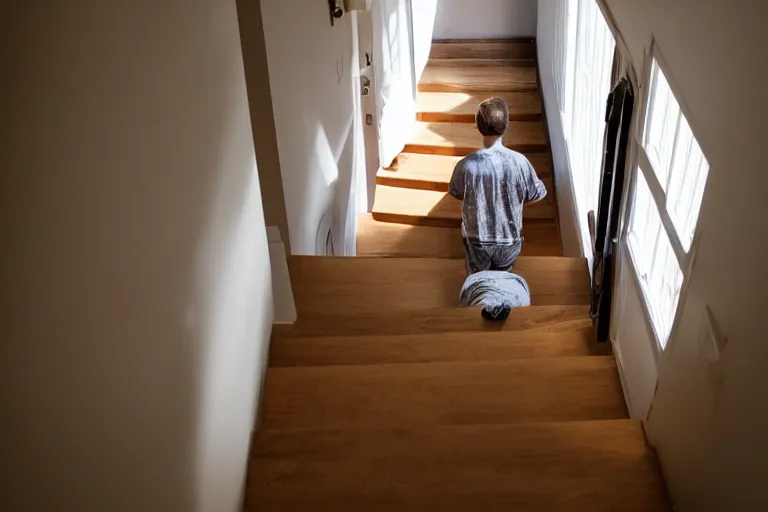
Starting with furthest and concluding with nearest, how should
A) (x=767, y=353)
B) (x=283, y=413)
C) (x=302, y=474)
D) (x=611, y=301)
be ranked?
(x=611, y=301), (x=283, y=413), (x=302, y=474), (x=767, y=353)

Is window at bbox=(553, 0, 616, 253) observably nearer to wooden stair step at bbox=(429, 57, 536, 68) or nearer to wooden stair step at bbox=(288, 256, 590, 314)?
wooden stair step at bbox=(288, 256, 590, 314)

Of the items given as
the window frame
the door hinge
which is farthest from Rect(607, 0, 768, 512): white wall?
the door hinge

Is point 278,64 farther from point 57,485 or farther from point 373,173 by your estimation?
point 373,173

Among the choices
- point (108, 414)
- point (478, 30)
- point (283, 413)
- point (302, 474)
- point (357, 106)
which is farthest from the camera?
point (478, 30)

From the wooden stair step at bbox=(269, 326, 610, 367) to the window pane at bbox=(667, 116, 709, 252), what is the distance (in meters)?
0.97

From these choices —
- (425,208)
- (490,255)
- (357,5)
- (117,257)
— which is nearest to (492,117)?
(490,255)

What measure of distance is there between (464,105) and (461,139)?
16.1 inches

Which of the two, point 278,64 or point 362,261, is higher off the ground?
point 278,64

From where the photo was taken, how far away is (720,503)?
166cm

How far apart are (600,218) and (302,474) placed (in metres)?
1.39

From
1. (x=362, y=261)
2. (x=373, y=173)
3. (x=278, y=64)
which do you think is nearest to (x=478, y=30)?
(x=373, y=173)

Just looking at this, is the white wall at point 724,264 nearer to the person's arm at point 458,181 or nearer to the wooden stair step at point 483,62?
the person's arm at point 458,181

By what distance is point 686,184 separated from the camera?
1.97 meters

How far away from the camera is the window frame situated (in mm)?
1820
